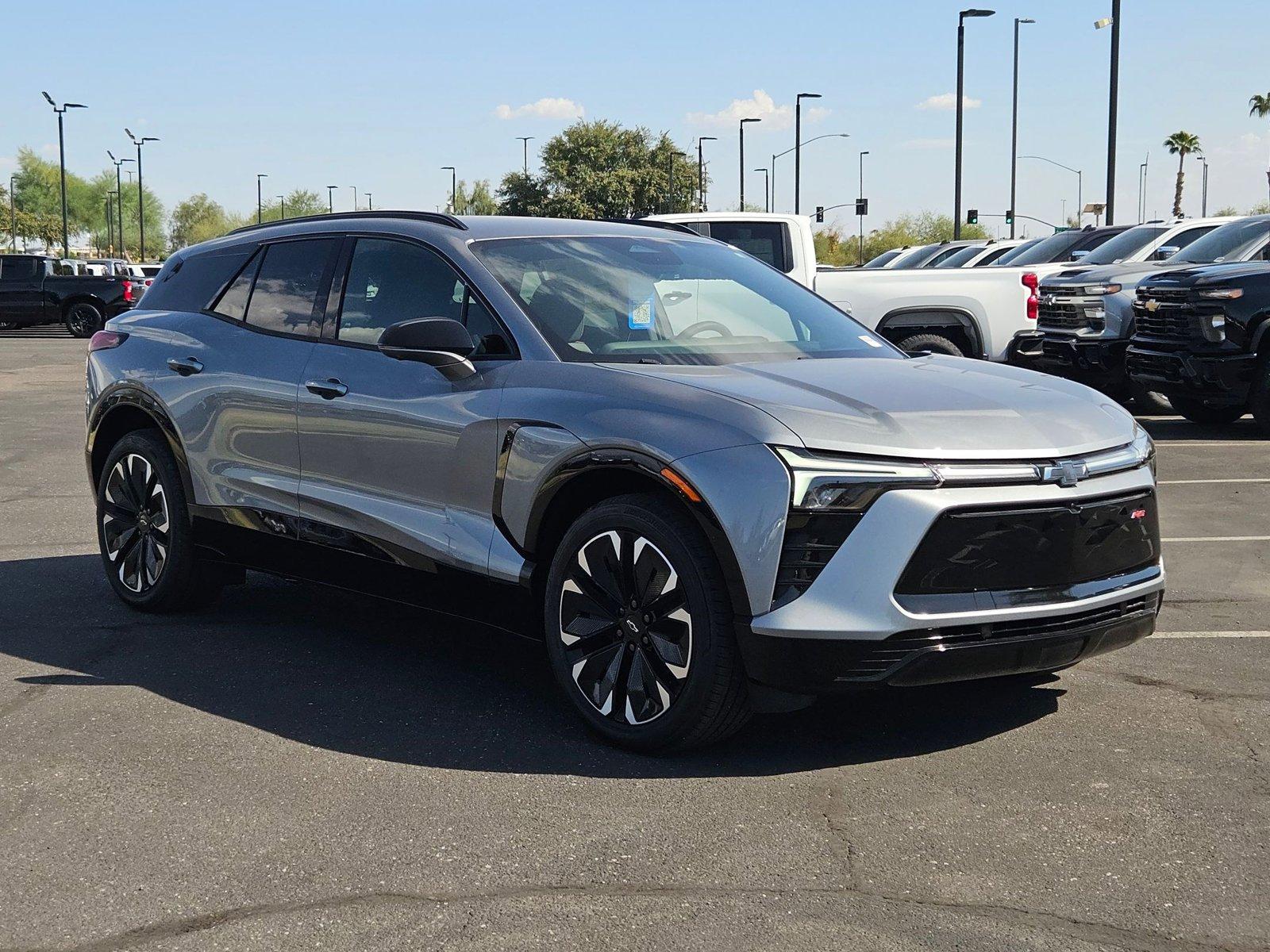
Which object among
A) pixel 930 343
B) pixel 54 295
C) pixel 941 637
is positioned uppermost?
pixel 54 295

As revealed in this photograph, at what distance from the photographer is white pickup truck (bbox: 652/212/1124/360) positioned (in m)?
14.1

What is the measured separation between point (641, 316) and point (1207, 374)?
917 centimetres

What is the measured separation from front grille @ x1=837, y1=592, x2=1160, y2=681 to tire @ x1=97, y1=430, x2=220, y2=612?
3.37 meters

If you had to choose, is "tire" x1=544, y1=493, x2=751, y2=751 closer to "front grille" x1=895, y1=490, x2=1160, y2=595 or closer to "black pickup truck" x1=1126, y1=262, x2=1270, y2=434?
"front grille" x1=895, y1=490, x2=1160, y2=595

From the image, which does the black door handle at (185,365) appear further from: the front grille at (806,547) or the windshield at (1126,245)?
the windshield at (1126,245)

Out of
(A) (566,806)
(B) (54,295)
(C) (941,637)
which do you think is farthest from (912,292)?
(B) (54,295)

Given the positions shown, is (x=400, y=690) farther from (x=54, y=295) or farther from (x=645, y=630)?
(x=54, y=295)

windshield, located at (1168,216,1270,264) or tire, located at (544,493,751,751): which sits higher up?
windshield, located at (1168,216,1270,264)

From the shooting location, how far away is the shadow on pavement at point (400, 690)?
4.66 m

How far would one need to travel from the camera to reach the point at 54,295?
37.0m

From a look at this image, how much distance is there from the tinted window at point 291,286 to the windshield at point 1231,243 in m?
10.9

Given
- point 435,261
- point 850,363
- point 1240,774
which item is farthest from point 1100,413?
point 435,261

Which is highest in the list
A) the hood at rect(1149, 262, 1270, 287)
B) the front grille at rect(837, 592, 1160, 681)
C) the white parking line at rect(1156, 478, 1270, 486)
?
the hood at rect(1149, 262, 1270, 287)

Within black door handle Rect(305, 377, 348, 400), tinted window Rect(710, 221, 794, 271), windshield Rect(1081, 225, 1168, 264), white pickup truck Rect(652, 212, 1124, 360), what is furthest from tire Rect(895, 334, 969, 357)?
black door handle Rect(305, 377, 348, 400)
